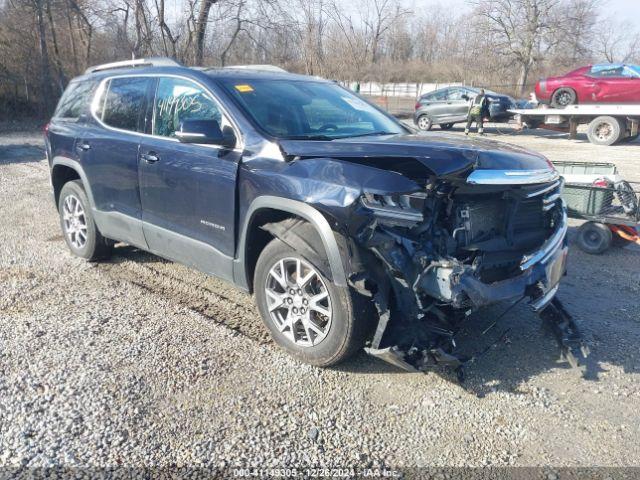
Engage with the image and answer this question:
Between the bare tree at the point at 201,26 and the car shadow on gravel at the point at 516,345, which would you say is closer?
the car shadow on gravel at the point at 516,345

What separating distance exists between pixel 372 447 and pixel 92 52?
2851 cm

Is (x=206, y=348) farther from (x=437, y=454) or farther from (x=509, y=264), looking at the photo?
(x=509, y=264)

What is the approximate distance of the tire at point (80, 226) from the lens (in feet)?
17.7

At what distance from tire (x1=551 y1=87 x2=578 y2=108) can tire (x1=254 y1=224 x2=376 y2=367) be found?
16783mm

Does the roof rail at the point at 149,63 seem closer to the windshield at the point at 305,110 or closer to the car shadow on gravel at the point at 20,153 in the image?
the windshield at the point at 305,110

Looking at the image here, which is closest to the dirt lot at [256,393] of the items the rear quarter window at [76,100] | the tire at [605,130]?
the rear quarter window at [76,100]

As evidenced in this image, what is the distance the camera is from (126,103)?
490 cm

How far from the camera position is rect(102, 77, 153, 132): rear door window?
15.4ft

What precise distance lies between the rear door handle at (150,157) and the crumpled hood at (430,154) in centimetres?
130

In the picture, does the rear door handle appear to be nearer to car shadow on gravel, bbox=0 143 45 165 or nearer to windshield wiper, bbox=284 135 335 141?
windshield wiper, bbox=284 135 335 141

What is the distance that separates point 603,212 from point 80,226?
5.70 m

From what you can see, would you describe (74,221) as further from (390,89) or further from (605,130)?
(390,89)

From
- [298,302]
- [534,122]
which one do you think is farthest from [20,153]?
[534,122]

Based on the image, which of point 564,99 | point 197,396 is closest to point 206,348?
point 197,396
